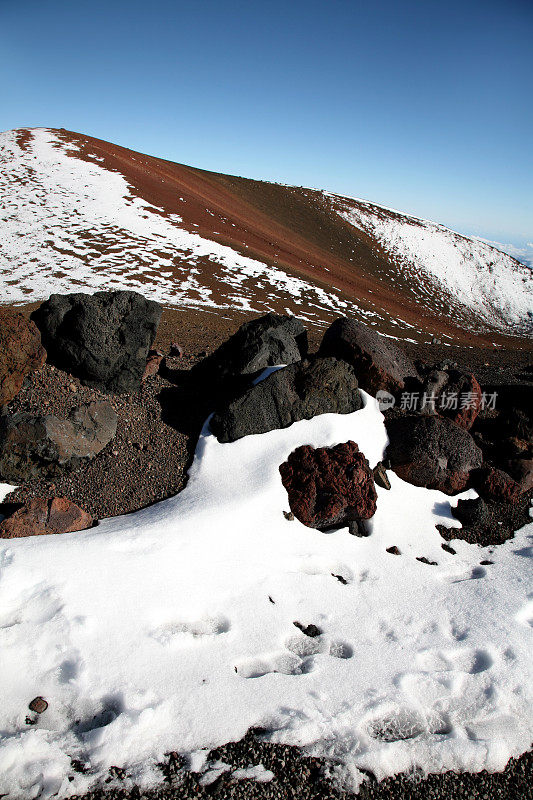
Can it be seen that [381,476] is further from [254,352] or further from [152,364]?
[152,364]

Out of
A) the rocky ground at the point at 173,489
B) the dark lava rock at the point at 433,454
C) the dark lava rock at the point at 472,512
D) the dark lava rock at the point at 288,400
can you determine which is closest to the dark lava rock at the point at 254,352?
the rocky ground at the point at 173,489

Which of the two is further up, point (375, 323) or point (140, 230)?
point (140, 230)

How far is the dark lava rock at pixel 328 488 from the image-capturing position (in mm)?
6520

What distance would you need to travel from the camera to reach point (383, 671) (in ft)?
15.0

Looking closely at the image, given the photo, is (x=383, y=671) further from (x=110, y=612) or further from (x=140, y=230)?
(x=140, y=230)

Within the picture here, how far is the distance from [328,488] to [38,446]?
14.0ft

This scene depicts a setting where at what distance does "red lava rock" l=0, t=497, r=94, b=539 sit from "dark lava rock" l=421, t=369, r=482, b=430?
6.26 metres

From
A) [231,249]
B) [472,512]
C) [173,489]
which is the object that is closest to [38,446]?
[173,489]

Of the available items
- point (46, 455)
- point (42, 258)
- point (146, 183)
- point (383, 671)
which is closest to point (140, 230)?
point (42, 258)

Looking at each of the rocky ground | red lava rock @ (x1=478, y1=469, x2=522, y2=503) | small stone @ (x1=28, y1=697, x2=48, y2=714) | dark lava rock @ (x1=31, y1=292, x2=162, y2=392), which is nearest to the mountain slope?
dark lava rock @ (x1=31, y1=292, x2=162, y2=392)

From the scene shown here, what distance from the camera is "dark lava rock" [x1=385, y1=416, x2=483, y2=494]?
7.38 metres

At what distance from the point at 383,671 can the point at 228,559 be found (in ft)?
7.14

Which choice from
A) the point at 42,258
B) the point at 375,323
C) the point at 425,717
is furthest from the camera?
the point at 375,323

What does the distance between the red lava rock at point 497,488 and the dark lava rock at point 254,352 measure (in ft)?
13.4
